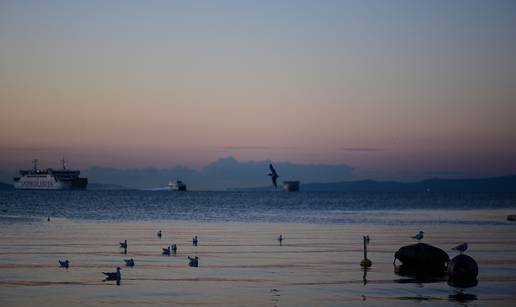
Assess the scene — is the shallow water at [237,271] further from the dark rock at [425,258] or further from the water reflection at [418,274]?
the dark rock at [425,258]

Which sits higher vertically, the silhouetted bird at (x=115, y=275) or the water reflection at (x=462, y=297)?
the silhouetted bird at (x=115, y=275)

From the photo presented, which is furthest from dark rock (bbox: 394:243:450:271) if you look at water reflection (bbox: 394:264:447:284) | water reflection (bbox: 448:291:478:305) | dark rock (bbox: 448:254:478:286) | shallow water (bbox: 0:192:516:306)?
water reflection (bbox: 448:291:478:305)

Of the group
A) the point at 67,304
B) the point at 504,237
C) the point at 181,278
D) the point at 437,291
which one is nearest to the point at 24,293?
the point at 67,304

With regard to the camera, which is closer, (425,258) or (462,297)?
(462,297)

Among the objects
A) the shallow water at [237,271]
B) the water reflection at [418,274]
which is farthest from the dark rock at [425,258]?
the shallow water at [237,271]

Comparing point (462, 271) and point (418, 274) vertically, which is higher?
point (462, 271)

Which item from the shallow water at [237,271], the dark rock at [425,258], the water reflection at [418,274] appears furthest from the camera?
the dark rock at [425,258]

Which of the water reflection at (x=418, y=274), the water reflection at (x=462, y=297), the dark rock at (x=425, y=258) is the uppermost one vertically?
the dark rock at (x=425, y=258)

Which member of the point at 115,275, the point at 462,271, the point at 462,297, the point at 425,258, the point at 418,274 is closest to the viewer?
the point at 462,297

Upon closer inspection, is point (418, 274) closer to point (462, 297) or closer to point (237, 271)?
point (462, 297)

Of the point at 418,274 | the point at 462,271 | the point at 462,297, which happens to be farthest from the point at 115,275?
the point at 462,271

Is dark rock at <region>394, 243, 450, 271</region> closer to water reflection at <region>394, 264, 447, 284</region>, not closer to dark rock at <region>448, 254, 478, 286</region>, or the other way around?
water reflection at <region>394, 264, 447, 284</region>

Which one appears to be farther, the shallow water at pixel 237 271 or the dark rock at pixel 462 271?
the dark rock at pixel 462 271

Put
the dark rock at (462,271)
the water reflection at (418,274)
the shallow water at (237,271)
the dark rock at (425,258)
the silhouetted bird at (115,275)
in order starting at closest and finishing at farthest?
the shallow water at (237,271) < the silhouetted bird at (115,275) < the dark rock at (462,271) < the water reflection at (418,274) < the dark rock at (425,258)
